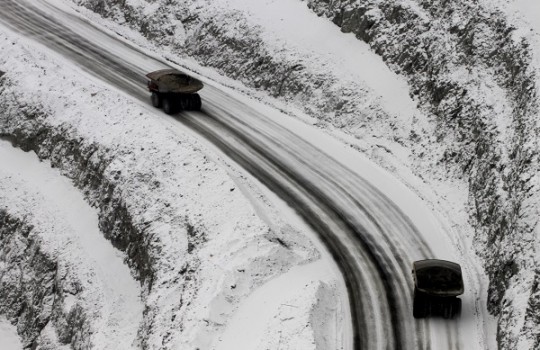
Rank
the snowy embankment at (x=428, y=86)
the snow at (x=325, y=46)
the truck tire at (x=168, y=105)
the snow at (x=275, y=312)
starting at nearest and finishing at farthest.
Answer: the snow at (x=275, y=312) → the snowy embankment at (x=428, y=86) → the snow at (x=325, y=46) → the truck tire at (x=168, y=105)

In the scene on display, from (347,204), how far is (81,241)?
12.3m

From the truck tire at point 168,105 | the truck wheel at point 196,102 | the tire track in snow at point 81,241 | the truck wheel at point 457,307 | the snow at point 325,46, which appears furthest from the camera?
the truck wheel at point 196,102

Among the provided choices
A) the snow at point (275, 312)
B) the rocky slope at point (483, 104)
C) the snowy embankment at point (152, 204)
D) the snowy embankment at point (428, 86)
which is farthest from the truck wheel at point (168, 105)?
the snow at point (275, 312)

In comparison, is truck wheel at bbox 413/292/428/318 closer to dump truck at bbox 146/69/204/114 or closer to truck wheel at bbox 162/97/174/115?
dump truck at bbox 146/69/204/114

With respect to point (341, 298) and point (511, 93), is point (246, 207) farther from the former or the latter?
point (511, 93)

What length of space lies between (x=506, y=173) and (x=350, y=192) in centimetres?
631

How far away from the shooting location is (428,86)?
1089 inches

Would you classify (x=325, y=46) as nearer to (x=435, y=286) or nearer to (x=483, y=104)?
(x=483, y=104)

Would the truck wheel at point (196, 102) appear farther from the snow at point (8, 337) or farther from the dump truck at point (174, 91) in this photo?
the snow at point (8, 337)

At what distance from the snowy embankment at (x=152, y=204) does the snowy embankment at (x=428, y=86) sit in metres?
5.99

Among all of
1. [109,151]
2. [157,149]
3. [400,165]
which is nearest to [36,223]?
[109,151]

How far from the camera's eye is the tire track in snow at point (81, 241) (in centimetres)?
2433

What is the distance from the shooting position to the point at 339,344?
17.5 m

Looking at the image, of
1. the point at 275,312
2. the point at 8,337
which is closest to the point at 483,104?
the point at 275,312
